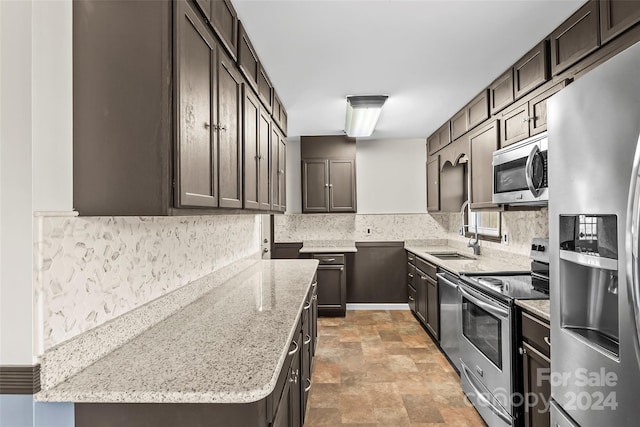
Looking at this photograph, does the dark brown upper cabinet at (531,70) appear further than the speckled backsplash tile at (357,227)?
No

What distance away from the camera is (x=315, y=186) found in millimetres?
5098

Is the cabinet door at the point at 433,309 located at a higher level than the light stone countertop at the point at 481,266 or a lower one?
lower

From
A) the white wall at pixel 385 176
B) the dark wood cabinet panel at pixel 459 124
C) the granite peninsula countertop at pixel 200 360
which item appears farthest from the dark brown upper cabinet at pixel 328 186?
the granite peninsula countertop at pixel 200 360

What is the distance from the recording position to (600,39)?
176 cm

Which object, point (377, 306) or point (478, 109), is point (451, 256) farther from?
point (478, 109)

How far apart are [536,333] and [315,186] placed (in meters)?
3.63

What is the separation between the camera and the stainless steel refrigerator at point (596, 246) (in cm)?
98

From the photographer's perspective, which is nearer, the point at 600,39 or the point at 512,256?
the point at 600,39

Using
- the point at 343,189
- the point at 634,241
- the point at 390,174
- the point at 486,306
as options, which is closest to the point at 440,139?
the point at 390,174

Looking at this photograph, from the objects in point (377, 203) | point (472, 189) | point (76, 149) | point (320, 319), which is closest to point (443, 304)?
point (472, 189)

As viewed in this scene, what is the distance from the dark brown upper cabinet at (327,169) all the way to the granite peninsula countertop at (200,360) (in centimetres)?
318

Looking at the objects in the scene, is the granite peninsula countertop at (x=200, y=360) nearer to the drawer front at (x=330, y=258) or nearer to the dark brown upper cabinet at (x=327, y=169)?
the drawer front at (x=330, y=258)

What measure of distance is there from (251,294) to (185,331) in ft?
2.27

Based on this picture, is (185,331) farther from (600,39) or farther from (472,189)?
(472,189)
